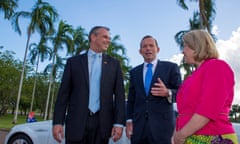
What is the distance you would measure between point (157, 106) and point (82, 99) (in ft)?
2.84

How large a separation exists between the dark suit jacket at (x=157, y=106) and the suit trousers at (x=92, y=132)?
1.64ft

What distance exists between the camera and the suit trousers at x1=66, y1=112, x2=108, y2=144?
11.1 ft

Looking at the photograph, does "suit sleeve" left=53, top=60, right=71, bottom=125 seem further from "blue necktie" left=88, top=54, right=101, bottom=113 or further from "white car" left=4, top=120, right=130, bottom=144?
"white car" left=4, top=120, right=130, bottom=144

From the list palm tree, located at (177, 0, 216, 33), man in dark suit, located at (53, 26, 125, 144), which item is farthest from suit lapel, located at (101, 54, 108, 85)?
palm tree, located at (177, 0, 216, 33)

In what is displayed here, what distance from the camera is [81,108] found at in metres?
3.39

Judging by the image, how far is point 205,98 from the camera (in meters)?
2.24

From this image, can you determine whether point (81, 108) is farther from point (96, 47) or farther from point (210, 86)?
point (210, 86)

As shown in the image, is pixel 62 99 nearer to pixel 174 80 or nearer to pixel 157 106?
pixel 157 106

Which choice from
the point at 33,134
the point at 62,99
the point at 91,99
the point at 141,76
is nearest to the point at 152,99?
the point at 141,76

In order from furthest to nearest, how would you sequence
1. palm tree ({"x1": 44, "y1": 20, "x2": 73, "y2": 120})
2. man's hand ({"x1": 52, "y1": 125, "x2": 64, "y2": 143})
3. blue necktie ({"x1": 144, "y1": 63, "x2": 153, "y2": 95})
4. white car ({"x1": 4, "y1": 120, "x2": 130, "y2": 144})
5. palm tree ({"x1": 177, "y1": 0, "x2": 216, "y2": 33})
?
palm tree ({"x1": 44, "y1": 20, "x2": 73, "y2": 120}) → palm tree ({"x1": 177, "y1": 0, "x2": 216, "y2": 33}) → white car ({"x1": 4, "y1": 120, "x2": 130, "y2": 144}) → blue necktie ({"x1": 144, "y1": 63, "x2": 153, "y2": 95}) → man's hand ({"x1": 52, "y1": 125, "x2": 64, "y2": 143})

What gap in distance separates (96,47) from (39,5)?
30.5 metres

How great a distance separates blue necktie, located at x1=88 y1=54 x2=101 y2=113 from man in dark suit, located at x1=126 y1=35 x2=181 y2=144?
1.80 ft

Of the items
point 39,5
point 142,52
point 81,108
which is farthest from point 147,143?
point 39,5

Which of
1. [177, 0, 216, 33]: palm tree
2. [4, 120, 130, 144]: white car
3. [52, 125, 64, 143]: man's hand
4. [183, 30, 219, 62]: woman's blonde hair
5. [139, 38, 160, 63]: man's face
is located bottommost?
[4, 120, 130, 144]: white car
